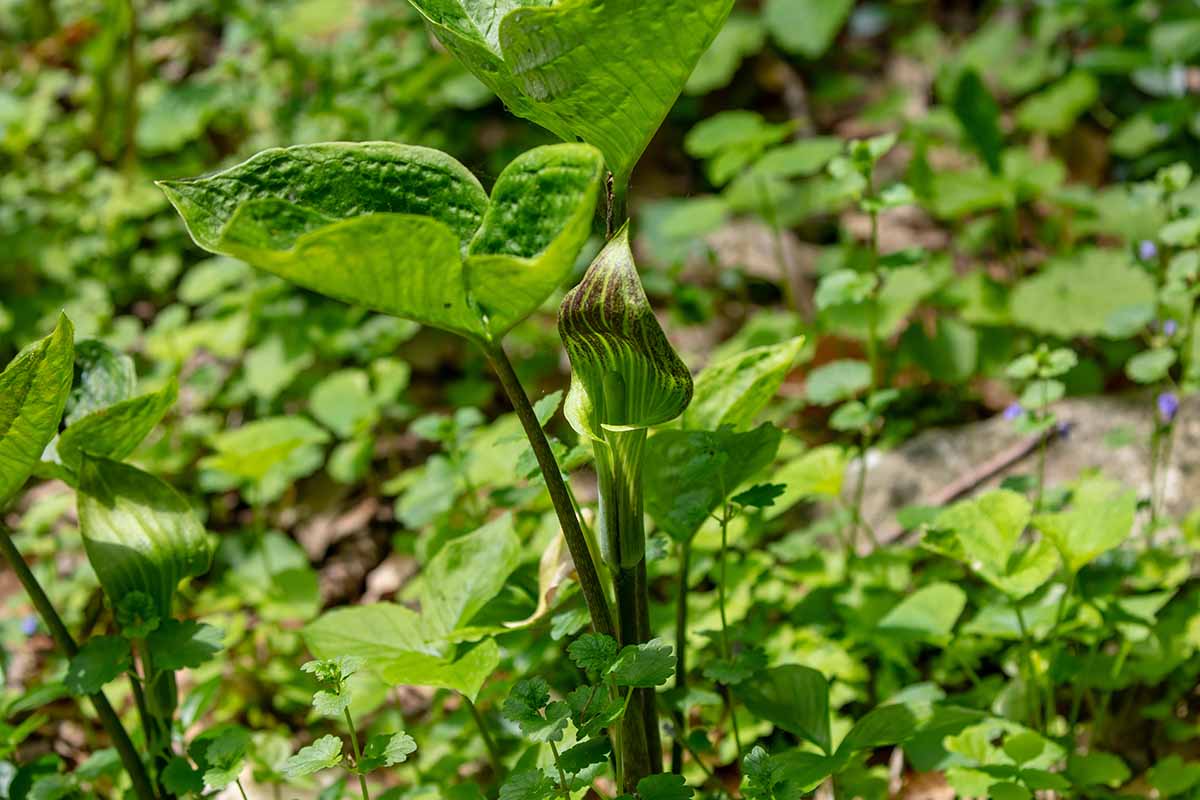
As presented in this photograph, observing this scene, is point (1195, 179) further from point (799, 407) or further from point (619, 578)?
point (619, 578)

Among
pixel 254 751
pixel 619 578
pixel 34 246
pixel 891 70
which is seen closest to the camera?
pixel 619 578

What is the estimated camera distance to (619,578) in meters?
1.28

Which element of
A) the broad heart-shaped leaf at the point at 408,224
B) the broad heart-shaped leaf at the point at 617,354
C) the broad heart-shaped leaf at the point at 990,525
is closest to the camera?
the broad heart-shaped leaf at the point at 408,224

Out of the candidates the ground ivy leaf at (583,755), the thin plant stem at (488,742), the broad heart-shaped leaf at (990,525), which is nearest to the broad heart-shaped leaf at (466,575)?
the thin plant stem at (488,742)

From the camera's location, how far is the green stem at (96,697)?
1437mm

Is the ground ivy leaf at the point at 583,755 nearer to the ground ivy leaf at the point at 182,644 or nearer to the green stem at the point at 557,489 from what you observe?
the green stem at the point at 557,489

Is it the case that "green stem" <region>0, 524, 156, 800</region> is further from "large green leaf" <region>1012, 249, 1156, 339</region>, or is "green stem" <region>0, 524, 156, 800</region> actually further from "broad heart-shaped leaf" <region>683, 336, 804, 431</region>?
"large green leaf" <region>1012, 249, 1156, 339</region>

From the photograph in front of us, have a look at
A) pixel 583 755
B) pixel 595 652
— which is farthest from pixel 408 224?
pixel 583 755

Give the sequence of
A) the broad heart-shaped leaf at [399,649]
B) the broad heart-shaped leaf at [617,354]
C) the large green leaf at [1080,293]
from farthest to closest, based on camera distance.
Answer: the large green leaf at [1080,293], the broad heart-shaped leaf at [399,649], the broad heart-shaped leaf at [617,354]

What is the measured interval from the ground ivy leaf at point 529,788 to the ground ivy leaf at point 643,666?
0.15m

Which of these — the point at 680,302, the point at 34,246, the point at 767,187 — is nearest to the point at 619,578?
the point at 680,302

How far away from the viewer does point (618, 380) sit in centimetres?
115

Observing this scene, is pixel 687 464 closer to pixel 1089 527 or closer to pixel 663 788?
pixel 663 788

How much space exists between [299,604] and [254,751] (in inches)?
26.1
